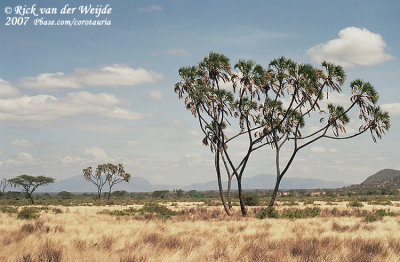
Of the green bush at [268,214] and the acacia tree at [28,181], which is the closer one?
the green bush at [268,214]

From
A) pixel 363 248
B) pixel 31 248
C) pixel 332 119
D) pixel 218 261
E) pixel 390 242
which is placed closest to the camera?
pixel 218 261

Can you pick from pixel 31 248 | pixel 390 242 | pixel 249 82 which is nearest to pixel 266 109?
pixel 249 82

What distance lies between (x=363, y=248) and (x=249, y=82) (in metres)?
17.9

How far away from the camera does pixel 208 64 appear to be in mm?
29453

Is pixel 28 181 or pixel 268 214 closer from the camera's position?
pixel 268 214

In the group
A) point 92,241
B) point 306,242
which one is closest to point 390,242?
point 306,242

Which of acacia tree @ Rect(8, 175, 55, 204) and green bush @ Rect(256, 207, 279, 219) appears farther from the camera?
acacia tree @ Rect(8, 175, 55, 204)

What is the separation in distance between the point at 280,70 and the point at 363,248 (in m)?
18.4

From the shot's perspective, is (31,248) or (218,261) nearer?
(218,261)

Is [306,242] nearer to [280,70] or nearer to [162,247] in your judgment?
[162,247]

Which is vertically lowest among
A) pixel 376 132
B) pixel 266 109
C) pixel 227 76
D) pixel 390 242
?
A: pixel 390 242

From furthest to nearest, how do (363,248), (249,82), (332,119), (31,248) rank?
(332,119)
(249,82)
(363,248)
(31,248)

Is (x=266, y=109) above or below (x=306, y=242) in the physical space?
above

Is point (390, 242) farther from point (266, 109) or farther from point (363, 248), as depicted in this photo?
point (266, 109)
